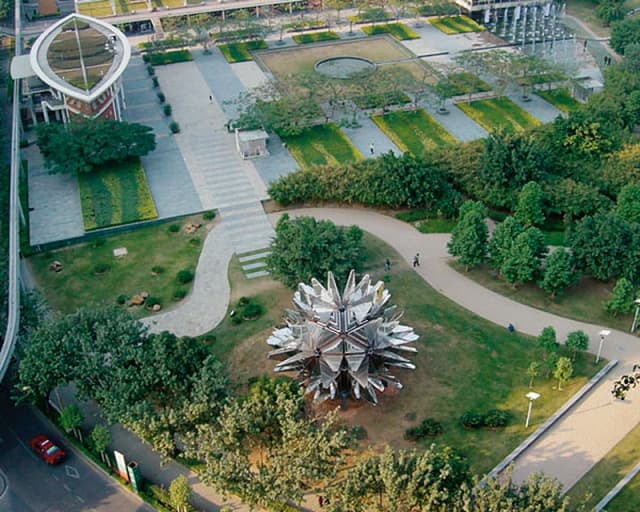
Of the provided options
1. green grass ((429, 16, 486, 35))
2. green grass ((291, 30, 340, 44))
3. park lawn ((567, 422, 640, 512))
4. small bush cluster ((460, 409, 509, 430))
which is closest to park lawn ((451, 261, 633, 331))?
park lawn ((567, 422, 640, 512))

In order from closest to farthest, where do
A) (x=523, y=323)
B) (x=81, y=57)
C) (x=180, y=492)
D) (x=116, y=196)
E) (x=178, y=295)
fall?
(x=180, y=492)
(x=523, y=323)
(x=178, y=295)
(x=116, y=196)
(x=81, y=57)

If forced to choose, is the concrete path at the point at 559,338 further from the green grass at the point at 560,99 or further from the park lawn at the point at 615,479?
the green grass at the point at 560,99

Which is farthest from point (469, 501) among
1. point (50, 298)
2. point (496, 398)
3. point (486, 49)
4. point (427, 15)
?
point (427, 15)

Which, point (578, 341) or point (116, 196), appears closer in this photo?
point (578, 341)

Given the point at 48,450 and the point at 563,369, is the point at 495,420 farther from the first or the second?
the point at 48,450

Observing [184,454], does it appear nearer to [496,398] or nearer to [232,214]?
[496,398]

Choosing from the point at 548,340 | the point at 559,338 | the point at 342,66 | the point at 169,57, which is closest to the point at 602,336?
the point at 559,338
